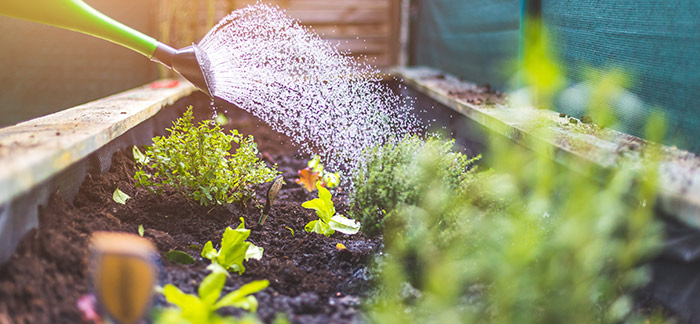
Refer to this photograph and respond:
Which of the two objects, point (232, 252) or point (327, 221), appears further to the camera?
point (327, 221)

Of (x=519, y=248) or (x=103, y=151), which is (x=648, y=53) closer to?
(x=519, y=248)

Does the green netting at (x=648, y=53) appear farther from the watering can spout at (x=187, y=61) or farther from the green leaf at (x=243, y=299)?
the watering can spout at (x=187, y=61)

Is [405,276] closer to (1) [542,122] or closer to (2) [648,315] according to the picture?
(2) [648,315]

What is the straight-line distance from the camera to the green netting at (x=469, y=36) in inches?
143

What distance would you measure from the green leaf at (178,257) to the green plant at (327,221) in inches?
22.4

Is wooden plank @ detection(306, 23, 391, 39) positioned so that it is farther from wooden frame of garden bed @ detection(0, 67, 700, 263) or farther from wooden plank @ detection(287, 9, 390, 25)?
wooden frame of garden bed @ detection(0, 67, 700, 263)

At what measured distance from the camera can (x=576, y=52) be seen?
2570 mm

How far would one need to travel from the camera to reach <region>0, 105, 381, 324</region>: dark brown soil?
1.29 metres

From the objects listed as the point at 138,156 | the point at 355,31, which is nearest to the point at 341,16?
the point at 355,31

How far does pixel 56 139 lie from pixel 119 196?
1.49ft

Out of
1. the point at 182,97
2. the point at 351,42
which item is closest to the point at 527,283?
the point at 182,97

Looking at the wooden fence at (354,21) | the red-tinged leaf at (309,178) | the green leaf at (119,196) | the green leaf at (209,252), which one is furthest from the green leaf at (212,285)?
the wooden fence at (354,21)

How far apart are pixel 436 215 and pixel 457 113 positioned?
1627 mm

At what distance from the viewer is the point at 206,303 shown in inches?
52.2
